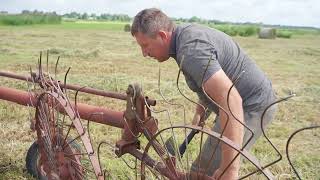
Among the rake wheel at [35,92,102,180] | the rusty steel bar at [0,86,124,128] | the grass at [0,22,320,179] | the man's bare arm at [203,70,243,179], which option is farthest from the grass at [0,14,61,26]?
the man's bare arm at [203,70,243,179]

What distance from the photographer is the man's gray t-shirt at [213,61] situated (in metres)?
2.56

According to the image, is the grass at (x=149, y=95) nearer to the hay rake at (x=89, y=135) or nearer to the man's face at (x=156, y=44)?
the hay rake at (x=89, y=135)

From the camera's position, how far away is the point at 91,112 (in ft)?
10.7

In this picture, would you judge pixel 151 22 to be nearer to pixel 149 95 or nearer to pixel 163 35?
pixel 163 35

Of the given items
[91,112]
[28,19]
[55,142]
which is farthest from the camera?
[28,19]

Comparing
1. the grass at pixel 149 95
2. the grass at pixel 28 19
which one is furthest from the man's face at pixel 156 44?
the grass at pixel 28 19

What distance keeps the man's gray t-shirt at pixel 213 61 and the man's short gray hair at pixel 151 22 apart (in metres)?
0.09

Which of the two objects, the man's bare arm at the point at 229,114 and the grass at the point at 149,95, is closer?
the man's bare arm at the point at 229,114

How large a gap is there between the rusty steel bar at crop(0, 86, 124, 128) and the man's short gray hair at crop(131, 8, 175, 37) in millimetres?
594

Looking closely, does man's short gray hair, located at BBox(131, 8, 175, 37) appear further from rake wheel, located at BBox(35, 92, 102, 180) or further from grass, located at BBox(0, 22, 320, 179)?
grass, located at BBox(0, 22, 320, 179)

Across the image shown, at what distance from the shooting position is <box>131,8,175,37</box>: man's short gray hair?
2.71 m

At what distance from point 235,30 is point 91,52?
24388mm

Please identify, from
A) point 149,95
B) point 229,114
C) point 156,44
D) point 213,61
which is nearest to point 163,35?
point 156,44

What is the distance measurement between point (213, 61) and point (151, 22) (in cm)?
44
